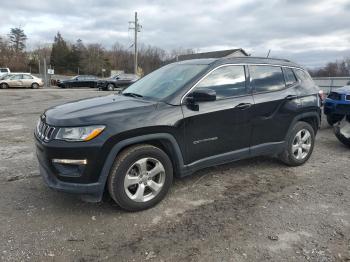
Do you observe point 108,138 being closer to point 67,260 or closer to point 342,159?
point 67,260

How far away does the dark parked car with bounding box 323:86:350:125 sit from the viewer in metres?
7.33

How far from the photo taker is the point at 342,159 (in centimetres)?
578

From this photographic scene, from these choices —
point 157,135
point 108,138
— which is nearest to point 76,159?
point 108,138

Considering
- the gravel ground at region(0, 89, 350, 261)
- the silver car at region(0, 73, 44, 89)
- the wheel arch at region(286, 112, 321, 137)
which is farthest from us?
the silver car at region(0, 73, 44, 89)

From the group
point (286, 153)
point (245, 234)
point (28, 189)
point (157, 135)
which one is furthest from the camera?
point (286, 153)

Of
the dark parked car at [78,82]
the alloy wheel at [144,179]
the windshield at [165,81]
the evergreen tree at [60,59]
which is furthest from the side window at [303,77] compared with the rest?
the evergreen tree at [60,59]

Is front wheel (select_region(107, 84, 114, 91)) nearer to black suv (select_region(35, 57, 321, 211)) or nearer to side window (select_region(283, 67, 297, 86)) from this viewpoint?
black suv (select_region(35, 57, 321, 211))

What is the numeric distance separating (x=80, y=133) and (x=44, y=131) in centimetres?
54

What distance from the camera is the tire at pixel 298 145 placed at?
505cm

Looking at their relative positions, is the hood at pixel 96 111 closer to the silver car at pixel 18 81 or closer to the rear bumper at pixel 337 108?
the rear bumper at pixel 337 108

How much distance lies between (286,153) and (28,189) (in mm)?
3798

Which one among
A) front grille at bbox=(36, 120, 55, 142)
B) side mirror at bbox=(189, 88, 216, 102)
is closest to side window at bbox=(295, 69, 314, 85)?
side mirror at bbox=(189, 88, 216, 102)

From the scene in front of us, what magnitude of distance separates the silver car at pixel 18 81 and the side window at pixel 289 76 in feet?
92.7

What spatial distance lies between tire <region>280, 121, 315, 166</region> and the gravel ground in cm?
23
